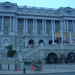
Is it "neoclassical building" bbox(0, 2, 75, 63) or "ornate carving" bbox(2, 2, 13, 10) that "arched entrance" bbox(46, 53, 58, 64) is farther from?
"ornate carving" bbox(2, 2, 13, 10)

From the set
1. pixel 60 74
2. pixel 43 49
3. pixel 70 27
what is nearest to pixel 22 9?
pixel 70 27

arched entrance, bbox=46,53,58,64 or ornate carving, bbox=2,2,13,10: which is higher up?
ornate carving, bbox=2,2,13,10

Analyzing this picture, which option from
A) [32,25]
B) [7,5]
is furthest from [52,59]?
[7,5]

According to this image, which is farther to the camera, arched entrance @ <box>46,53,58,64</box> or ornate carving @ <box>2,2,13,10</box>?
ornate carving @ <box>2,2,13,10</box>

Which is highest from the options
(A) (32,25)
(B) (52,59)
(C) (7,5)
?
(C) (7,5)

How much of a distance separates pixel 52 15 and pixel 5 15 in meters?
23.0

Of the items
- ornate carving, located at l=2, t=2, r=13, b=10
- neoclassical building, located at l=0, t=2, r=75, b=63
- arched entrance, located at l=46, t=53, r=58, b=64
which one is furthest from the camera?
ornate carving, located at l=2, t=2, r=13, b=10

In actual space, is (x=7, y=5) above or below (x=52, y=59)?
above

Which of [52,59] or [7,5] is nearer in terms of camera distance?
[52,59]

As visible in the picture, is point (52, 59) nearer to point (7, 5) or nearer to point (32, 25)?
point (32, 25)

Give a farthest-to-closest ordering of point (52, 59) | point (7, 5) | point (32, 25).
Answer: point (32, 25)
point (7, 5)
point (52, 59)

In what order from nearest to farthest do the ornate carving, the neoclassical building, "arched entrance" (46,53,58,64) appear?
"arched entrance" (46,53,58,64) < the neoclassical building < the ornate carving

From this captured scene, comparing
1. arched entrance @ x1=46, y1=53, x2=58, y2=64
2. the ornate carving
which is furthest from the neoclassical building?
arched entrance @ x1=46, y1=53, x2=58, y2=64

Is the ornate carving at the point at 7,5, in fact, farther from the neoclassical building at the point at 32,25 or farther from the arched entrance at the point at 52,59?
the arched entrance at the point at 52,59
